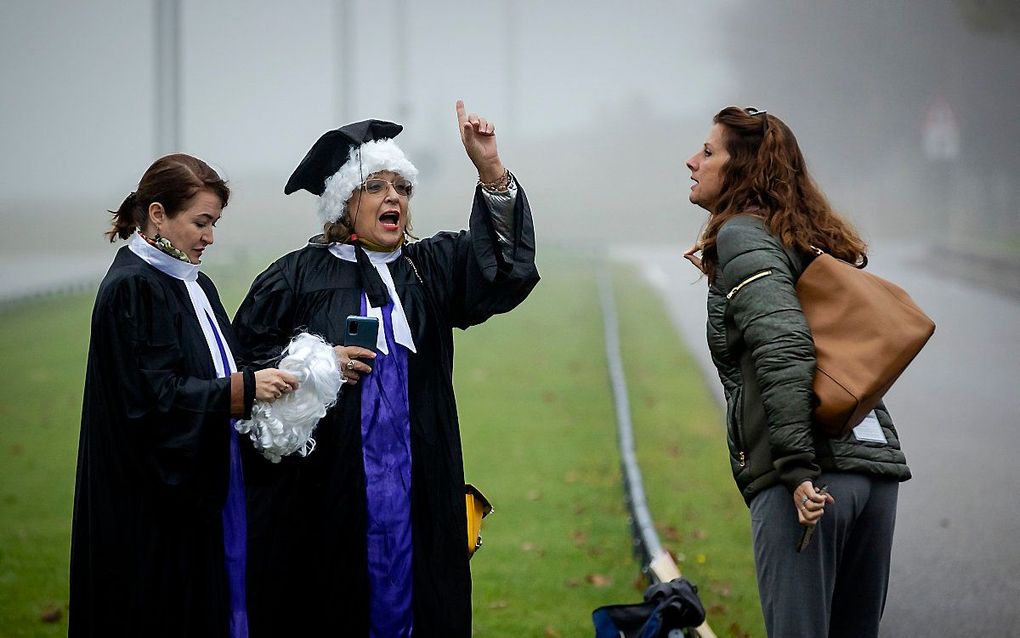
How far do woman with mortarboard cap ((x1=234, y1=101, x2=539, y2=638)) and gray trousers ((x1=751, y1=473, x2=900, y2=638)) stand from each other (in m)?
1.02

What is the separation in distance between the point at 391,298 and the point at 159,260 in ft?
2.32

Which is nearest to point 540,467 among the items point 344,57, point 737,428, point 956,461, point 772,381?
point 956,461

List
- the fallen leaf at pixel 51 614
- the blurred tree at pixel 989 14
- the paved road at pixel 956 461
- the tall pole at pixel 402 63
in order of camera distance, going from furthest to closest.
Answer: the tall pole at pixel 402 63, the blurred tree at pixel 989 14, the paved road at pixel 956 461, the fallen leaf at pixel 51 614

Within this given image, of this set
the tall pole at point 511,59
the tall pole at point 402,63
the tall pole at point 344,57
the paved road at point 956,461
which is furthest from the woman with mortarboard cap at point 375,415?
the tall pole at point 511,59

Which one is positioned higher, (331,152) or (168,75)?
(168,75)

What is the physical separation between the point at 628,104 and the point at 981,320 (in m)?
4.54

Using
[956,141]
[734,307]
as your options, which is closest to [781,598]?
[734,307]

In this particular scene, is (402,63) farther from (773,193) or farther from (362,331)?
(773,193)

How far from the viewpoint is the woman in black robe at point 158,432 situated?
10.9 ft

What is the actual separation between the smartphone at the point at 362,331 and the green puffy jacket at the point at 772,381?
1.02 meters

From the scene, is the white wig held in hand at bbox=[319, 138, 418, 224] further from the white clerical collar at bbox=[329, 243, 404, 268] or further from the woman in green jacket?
the woman in green jacket

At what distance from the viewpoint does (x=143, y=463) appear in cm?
334

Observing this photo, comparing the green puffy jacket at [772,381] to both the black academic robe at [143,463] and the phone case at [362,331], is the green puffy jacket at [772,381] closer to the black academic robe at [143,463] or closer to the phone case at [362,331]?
the phone case at [362,331]

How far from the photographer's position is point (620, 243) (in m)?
17.4
